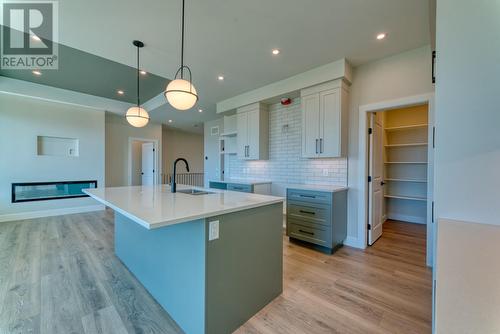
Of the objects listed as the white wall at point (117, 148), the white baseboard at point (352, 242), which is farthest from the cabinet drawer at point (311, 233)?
the white wall at point (117, 148)

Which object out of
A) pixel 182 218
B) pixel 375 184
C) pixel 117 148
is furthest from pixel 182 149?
pixel 182 218

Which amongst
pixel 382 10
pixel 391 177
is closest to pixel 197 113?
pixel 382 10

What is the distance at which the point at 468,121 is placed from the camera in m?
1.09

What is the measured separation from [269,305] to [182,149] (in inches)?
331

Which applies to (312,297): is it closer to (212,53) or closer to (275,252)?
(275,252)

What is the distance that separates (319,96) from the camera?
10.9 ft

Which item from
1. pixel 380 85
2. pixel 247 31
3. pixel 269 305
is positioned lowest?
pixel 269 305

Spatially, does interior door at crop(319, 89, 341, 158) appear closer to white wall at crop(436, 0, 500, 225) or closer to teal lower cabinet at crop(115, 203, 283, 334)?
teal lower cabinet at crop(115, 203, 283, 334)

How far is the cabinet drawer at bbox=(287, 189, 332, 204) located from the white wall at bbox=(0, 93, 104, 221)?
17.5 feet

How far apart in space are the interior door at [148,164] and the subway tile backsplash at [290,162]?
4.32 m

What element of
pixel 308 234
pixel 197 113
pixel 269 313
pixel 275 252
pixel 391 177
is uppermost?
pixel 197 113

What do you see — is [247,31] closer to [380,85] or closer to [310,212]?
[380,85]

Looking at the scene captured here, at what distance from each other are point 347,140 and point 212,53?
2449mm

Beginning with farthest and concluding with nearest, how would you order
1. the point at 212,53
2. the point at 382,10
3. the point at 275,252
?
the point at 212,53
the point at 382,10
the point at 275,252
